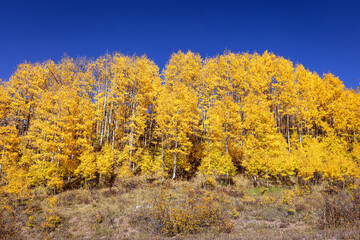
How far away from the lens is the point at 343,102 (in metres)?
26.3

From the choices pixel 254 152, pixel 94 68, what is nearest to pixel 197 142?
pixel 254 152

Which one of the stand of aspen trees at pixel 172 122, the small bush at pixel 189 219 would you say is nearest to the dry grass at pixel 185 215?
the small bush at pixel 189 219

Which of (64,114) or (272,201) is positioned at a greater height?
(64,114)

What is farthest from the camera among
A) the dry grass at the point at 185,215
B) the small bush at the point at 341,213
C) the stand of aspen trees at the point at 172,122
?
the stand of aspen trees at the point at 172,122

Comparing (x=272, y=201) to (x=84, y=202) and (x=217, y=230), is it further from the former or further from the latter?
(x=84, y=202)

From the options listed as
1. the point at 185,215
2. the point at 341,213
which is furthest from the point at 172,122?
the point at 341,213

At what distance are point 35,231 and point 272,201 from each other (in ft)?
57.5

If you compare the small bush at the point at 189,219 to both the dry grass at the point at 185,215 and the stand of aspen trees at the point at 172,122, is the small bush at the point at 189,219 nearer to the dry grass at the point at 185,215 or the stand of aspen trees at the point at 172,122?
the dry grass at the point at 185,215

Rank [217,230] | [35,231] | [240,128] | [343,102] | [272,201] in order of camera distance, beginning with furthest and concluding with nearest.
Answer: [343,102]
[240,128]
[272,201]
[35,231]
[217,230]

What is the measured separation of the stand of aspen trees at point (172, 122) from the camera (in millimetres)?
19766

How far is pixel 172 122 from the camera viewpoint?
73.5 feet

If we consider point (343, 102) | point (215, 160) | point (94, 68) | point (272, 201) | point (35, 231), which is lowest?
point (35, 231)

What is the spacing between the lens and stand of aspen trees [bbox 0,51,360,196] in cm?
1977

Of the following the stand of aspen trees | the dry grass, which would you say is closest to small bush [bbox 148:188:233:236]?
the dry grass
